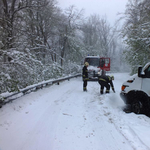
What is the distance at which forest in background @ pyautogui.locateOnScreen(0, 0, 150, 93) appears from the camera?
5.67 metres

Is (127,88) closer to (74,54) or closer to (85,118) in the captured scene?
(85,118)

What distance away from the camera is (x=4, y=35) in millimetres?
6203

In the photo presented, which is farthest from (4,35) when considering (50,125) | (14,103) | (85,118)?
(85,118)

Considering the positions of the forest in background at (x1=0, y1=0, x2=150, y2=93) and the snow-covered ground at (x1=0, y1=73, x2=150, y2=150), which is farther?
the forest in background at (x1=0, y1=0, x2=150, y2=93)

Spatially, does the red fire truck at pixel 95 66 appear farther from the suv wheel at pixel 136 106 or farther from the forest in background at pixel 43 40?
the suv wheel at pixel 136 106

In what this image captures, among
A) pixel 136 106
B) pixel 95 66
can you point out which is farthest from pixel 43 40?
pixel 136 106

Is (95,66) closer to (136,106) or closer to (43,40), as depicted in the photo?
(43,40)

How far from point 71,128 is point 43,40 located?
445 inches

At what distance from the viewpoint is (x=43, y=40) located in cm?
1376

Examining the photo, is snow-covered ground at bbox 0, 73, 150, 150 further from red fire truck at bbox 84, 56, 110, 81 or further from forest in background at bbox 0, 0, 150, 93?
red fire truck at bbox 84, 56, 110, 81

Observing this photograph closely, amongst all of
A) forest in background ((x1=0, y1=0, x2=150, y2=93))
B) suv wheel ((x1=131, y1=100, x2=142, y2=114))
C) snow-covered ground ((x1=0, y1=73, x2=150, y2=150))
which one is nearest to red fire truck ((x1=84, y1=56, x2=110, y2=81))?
forest in background ((x1=0, y1=0, x2=150, y2=93))

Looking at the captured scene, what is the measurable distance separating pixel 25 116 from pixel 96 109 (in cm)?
260

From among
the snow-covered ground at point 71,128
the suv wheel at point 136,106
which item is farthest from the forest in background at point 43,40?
the suv wheel at point 136,106

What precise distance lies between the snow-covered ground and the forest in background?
1199mm
